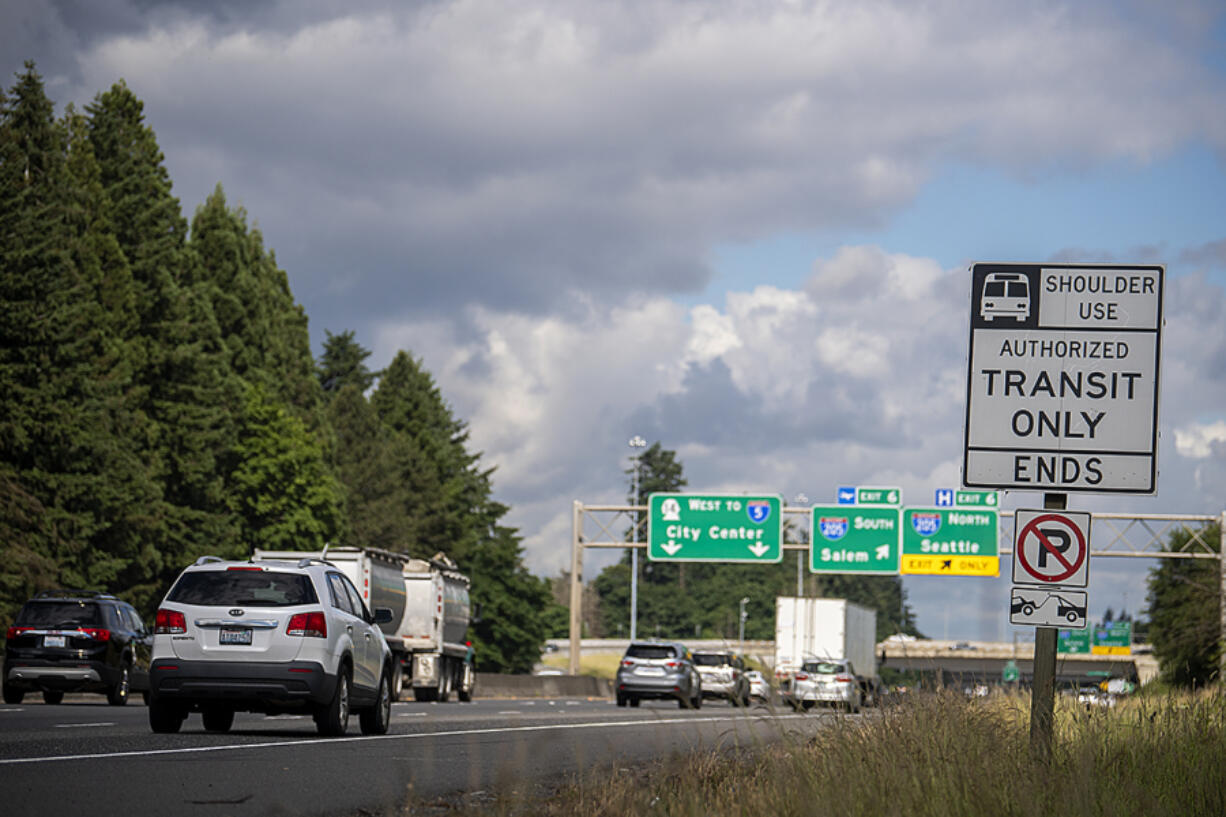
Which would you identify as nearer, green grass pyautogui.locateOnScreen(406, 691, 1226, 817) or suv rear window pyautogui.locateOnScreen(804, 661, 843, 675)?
green grass pyautogui.locateOnScreen(406, 691, 1226, 817)

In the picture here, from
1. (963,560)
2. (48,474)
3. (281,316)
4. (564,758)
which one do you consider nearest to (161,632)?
(564,758)

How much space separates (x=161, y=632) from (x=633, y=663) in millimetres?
25461

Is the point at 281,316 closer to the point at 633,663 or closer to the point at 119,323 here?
the point at 119,323

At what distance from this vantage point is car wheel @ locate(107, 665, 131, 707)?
2752 cm

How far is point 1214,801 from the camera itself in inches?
371

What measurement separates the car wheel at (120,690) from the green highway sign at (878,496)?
32.1m

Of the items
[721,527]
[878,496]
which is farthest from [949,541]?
[721,527]

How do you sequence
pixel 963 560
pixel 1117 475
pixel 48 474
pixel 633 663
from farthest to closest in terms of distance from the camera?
pixel 963 560 < pixel 48 474 < pixel 633 663 < pixel 1117 475

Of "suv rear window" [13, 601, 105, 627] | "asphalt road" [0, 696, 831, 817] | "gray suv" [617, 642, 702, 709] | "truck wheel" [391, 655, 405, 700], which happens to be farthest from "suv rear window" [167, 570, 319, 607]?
"gray suv" [617, 642, 702, 709]

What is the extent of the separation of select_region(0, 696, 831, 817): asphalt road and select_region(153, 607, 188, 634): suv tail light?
1.05 m

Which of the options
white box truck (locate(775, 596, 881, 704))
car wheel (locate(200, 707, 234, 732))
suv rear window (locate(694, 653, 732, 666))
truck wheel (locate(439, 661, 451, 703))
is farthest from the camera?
white box truck (locate(775, 596, 881, 704))

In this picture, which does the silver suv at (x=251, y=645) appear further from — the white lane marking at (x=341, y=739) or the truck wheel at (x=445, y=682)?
the truck wheel at (x=445, y=682)

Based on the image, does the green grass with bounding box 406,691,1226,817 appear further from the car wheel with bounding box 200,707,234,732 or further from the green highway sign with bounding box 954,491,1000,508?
the green highway sign with bounding box 954,491,1000,508

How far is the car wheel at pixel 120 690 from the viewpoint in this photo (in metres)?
27.5
